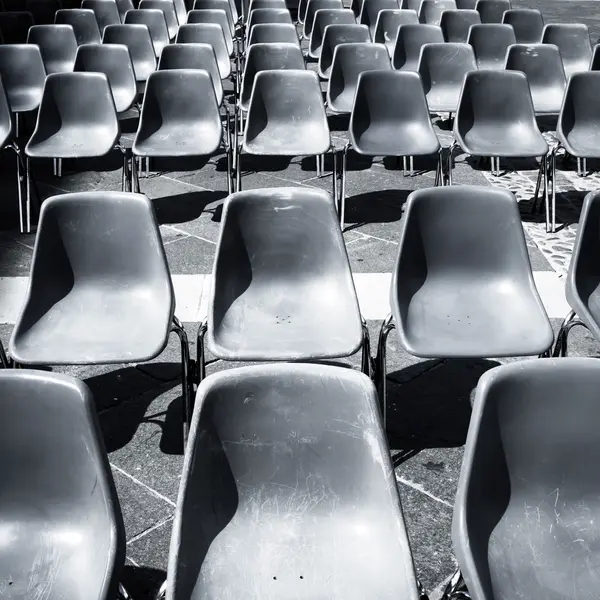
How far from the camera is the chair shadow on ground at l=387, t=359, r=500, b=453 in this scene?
137 inches

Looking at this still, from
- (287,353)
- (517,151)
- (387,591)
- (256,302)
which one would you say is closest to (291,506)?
(387,591)

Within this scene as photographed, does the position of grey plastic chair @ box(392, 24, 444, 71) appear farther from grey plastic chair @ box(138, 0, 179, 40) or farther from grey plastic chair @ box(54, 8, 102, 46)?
→ grey plastic chair @ box(54, 8, 102, 46)

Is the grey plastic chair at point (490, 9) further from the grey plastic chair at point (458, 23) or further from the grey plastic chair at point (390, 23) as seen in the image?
the grey plastic chair at point (390, 23)

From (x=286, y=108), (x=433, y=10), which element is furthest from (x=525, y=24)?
(x=286, y=108)

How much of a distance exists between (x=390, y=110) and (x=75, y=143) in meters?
2.16

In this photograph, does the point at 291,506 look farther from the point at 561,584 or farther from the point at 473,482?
the point at 561,584

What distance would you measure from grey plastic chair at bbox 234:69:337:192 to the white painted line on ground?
125cm

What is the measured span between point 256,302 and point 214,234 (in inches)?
82.6

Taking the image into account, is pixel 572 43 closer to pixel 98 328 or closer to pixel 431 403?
pixel 431 403

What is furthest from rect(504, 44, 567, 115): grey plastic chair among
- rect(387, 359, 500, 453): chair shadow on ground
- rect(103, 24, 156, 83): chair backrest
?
rect(387, 359, 500, 453): chair shadow on ground

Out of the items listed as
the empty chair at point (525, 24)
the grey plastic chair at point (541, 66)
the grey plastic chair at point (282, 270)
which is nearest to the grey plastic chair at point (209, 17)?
the empty chair at point (525, 24)

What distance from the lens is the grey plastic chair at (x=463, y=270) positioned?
343 centimetres

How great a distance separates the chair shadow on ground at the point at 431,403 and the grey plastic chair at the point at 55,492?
1538 mm

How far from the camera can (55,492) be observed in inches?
88.1
